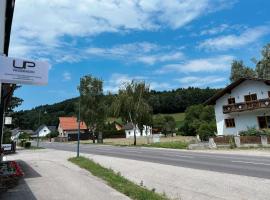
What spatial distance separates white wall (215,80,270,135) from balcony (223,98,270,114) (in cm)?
99

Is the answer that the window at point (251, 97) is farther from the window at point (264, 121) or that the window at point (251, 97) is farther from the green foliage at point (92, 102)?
the green foliage at point (92, 102)

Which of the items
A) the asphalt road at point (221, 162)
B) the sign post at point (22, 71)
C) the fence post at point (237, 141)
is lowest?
the asphalt road at point (221, 162)

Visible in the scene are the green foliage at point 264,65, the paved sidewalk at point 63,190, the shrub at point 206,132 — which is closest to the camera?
the paved sidewalk at point 63,190

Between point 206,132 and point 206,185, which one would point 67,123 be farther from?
point 206,185

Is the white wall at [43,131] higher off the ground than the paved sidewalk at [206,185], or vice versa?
the white wall at [43,131]

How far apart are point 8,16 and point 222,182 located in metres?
8.96

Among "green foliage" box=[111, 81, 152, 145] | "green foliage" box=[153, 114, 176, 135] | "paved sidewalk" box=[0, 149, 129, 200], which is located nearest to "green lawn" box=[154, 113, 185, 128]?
"green foliage" box=[153, 114, 176, 135]

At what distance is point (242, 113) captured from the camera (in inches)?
1613

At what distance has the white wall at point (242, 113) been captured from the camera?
128 feet

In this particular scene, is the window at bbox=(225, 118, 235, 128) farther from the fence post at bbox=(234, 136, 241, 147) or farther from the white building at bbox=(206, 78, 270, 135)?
the fence post at bbox=(234, 136, 241, 147)

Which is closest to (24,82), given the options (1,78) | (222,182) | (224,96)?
(1,78)

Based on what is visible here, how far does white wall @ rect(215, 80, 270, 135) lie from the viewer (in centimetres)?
3900

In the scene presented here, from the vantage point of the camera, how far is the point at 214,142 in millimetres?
34531

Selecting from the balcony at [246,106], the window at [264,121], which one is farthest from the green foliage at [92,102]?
the window at [264,121]
